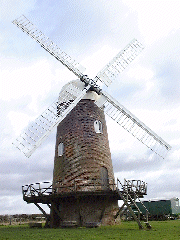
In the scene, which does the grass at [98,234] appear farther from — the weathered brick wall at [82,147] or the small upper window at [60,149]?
the small upper window at [60,149]

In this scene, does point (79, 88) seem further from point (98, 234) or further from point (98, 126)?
point (98, 234)

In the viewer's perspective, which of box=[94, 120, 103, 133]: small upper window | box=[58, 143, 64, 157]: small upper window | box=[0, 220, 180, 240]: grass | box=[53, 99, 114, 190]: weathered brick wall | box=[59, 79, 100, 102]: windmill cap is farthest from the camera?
box=[59, 79, 100, 102]: windmill cap

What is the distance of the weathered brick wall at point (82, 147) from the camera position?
17.3 meters

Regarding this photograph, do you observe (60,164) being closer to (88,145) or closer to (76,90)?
(88,145)

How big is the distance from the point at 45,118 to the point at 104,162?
18.4 ft

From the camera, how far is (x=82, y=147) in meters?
17.9

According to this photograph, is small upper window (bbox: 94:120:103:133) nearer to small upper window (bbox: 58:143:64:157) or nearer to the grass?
small upper window (bbox: 58:143:64:157)

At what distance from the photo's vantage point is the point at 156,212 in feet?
97.3

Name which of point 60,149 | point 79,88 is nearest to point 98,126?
point 60,149

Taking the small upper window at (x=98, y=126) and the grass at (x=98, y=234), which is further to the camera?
the small upper window at (x=98, y=126)

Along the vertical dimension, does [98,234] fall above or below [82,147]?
below

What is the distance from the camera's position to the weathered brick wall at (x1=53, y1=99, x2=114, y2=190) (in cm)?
1730

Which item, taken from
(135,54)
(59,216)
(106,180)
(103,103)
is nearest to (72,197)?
(59,216)

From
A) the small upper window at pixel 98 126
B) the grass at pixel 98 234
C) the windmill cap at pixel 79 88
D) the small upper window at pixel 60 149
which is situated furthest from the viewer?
the windmill cap at pixel 79 88
